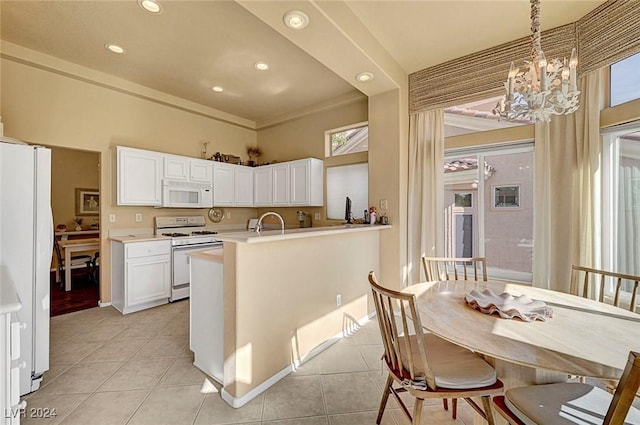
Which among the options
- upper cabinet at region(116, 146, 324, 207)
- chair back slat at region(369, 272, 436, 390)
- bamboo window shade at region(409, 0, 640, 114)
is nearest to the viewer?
chair back slat at region(369, 272, 436, 390)

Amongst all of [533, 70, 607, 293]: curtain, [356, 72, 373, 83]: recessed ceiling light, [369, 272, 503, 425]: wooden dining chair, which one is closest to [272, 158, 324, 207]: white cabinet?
[356, 72, 373, 83]: recessed ceiling light

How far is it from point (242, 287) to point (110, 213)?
3.09 m

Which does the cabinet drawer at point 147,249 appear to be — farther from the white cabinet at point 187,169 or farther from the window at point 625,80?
the window at point 625,80

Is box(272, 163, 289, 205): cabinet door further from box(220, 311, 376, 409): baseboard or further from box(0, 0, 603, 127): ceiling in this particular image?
box(220, 311, 376, 409): baseboard

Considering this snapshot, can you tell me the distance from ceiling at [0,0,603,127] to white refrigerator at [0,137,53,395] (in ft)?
5.17

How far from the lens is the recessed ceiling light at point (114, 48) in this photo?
286 centimetres

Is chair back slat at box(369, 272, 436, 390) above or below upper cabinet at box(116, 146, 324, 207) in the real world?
below

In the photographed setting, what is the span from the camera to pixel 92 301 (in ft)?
12.1

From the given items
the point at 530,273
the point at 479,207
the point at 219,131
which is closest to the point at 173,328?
the point at 219,131

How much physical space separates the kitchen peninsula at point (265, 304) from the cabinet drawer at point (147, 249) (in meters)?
1.76

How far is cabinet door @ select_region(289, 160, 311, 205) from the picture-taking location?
4.29 meters

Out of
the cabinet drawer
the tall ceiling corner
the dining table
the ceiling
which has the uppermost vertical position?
the ceiling

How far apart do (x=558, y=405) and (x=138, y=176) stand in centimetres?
455

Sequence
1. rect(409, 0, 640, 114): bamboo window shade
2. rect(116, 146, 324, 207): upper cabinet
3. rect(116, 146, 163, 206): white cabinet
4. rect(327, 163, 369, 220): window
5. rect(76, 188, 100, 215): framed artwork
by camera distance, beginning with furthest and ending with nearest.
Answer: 1. rect(76, 188, 100, 215): framed artwork
2. rect(327, 163, 369, 220): window
3. rect(116, 146, 324, 207): upper cabinet
4. rect(116, 146, 163, 206): white cabinet
5. rect(409, 0, 640, 114): bamboo window shade
